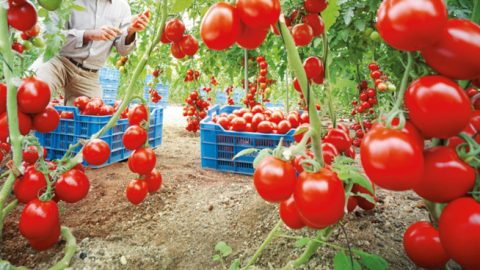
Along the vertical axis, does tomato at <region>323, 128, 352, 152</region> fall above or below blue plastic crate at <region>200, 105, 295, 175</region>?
above

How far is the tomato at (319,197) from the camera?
0.60 m

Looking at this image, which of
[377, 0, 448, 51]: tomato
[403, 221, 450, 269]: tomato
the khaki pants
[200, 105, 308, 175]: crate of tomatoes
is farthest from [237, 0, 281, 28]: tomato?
the khaki pants

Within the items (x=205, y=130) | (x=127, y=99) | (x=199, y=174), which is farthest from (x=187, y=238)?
(x=205, y=130)

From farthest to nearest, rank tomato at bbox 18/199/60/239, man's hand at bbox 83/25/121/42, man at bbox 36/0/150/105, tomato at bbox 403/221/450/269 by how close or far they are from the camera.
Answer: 1. man at bbox 36/0/150/105
2. man's hand at bbox 83/25/121/42
3. tomato at bbox 18/199/60/239
4. tomato at bbox 403/221/450/269

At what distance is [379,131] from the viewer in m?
0.55

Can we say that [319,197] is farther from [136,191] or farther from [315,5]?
[136,191]

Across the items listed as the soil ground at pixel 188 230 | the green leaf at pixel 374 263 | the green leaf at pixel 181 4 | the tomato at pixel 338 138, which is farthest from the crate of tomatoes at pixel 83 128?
the green leaf at pixel 374 263

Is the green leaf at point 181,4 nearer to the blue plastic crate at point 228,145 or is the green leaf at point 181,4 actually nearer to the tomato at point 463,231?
the tomato at point 463,231

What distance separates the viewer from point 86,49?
2.88 metres

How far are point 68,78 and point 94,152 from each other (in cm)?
212

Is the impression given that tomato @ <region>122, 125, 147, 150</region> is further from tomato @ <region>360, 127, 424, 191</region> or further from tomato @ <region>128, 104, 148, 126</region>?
tomato @ <region>360, 127, 424, 191</region>

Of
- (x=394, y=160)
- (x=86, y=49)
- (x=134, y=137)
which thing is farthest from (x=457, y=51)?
(x=86, y=49)

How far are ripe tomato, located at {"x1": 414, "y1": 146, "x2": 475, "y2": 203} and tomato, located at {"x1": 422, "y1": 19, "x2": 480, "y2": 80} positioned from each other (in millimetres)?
143

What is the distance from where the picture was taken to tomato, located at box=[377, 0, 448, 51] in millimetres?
500
